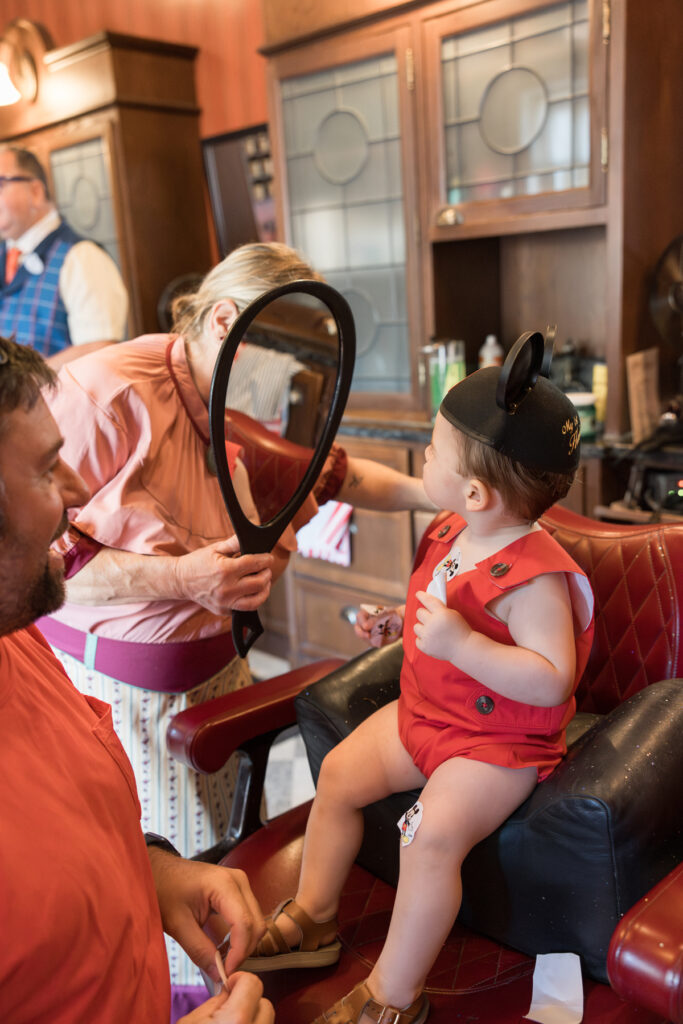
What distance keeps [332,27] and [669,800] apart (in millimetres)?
2648

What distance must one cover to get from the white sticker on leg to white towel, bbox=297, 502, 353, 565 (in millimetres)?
1985

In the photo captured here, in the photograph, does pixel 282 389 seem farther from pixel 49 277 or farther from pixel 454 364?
pixel 49 277

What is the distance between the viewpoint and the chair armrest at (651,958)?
0.87 m

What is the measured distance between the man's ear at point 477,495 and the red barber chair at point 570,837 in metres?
0.34

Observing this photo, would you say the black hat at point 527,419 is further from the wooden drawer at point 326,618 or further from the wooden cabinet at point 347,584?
the wooden drawer at point 326,618

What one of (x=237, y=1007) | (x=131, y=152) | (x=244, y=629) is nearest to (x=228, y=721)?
(x=244, y=629)

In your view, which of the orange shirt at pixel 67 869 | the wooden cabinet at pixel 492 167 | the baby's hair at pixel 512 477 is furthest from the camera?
the wooden cabinet at pixel 492 167

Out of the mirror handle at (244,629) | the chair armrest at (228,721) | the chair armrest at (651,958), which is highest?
the mirror handle at (244,629)

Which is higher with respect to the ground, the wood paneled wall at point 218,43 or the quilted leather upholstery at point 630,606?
the wood paneled wall at point 218,43

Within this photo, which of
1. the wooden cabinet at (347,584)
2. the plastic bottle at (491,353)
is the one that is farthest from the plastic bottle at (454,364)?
the wooden cabinet at (347,584)

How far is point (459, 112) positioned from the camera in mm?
2680

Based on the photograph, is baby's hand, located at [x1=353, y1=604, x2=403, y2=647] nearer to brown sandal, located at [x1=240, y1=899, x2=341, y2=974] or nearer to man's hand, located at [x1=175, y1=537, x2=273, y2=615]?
man's hand, located at [x1=175, y1=537, x2=273, y2=615]

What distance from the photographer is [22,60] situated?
13.4 ft

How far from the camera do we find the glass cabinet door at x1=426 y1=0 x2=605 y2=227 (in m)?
2.37
